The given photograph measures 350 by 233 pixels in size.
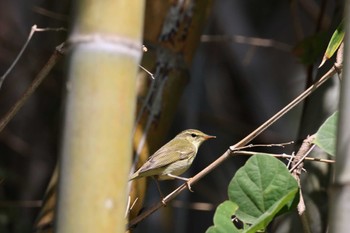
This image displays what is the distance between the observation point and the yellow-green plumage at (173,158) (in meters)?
1.95

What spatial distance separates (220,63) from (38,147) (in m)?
1.12

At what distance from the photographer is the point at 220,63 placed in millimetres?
3908

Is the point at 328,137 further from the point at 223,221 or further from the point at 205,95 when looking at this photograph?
the point at 205,95

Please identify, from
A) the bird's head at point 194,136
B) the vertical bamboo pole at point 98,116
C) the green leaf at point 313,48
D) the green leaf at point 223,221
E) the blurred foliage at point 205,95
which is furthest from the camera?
the blurred foliage at point 205,95

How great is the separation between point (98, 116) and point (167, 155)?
4.50 feet

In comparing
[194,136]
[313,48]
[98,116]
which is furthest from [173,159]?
[98,116]

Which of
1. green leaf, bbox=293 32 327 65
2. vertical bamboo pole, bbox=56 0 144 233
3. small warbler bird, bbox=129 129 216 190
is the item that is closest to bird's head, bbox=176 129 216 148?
small warbler bird, bbox=129 129 216 190

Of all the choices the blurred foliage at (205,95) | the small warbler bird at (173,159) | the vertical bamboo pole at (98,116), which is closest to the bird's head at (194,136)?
the small warbler bird at (173,159)

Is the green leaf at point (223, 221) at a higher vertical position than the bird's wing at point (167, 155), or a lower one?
lower

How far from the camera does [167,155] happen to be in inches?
89.7

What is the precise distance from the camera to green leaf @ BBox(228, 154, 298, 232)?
134 centimetres

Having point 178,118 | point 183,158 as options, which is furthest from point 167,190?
point 183,158

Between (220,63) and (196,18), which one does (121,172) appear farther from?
(220,63)

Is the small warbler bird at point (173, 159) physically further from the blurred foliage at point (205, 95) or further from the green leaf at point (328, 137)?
the green leaf at point (328, 137)
